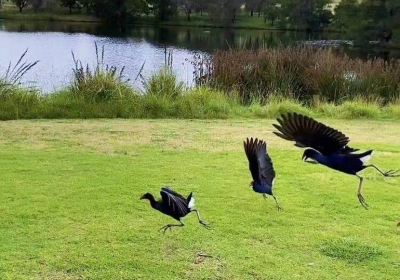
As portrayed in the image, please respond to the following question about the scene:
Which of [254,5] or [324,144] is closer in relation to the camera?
[324,144]

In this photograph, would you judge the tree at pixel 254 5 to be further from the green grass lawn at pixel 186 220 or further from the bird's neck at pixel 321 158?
the bird's neck at pixel 321 158

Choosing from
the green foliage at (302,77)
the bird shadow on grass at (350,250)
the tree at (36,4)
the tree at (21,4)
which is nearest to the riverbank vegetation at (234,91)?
the green foliage at (302,77)

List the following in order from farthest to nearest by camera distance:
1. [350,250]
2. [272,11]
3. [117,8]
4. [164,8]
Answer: [164,8]
[117,8]
[272,11]
[350,250]

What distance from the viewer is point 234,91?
1153 cm

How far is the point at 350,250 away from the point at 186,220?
1.01 metres

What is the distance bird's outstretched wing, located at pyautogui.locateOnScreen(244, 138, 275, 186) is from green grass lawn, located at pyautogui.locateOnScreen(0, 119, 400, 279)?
2.12m

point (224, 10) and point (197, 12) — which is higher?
point (224, 10)

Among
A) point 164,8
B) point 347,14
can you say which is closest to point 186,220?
point 347,14

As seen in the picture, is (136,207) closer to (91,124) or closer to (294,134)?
(294,134)

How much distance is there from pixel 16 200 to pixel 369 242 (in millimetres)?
2454

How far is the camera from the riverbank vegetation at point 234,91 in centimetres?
978

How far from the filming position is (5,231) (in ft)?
12.0

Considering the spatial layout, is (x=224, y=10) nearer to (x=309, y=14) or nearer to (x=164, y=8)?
(x=164, y=8)

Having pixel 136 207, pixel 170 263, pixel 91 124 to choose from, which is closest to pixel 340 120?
pixel 91 124
